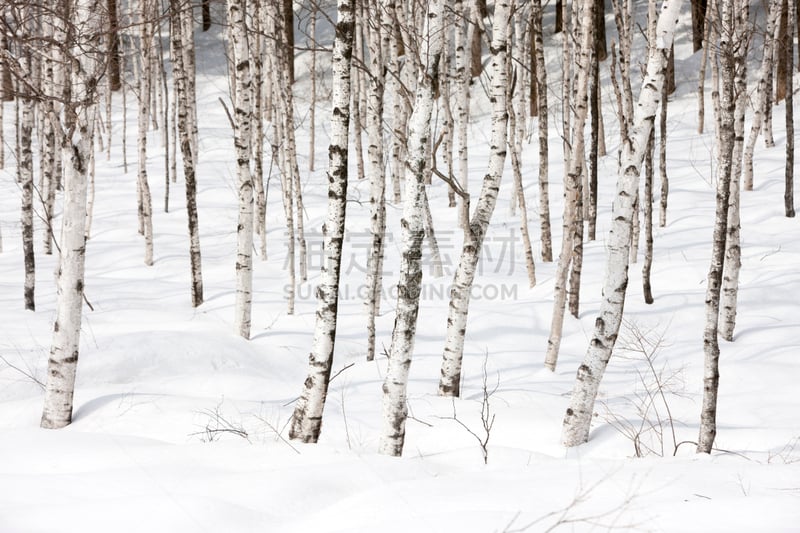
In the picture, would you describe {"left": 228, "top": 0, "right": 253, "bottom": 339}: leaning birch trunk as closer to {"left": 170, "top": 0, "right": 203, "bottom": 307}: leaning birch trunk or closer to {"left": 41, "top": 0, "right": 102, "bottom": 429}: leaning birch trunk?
{"left": 170, "top": 0, "right": 203, "bottom": 307}: leaning birch trunk

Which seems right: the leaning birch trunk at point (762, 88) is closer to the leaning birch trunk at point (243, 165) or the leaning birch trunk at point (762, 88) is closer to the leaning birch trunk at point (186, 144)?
the leaning birch trunk at point (243, 165)

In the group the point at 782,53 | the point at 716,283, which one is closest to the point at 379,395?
the point at 716,283

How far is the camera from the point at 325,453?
426 cm

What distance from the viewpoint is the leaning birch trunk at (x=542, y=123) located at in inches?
356

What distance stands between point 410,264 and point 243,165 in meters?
4.86

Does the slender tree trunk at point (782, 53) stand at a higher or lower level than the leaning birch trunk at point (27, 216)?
higher

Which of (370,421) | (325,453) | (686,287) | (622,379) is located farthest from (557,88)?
(325,453)

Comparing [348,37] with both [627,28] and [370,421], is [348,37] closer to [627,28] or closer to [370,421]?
[370,421]

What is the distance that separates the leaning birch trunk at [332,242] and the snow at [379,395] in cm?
34

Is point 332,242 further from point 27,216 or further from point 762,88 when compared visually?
point 762,88

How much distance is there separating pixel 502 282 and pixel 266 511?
9.03m

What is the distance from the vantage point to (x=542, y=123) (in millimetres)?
10883

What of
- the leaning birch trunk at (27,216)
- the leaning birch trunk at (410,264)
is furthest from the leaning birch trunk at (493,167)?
the leaning birch trunk at (27,216)

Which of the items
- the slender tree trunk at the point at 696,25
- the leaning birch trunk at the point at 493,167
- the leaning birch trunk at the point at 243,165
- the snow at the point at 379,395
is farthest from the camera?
the slender tree trunk at the point at 696,25
